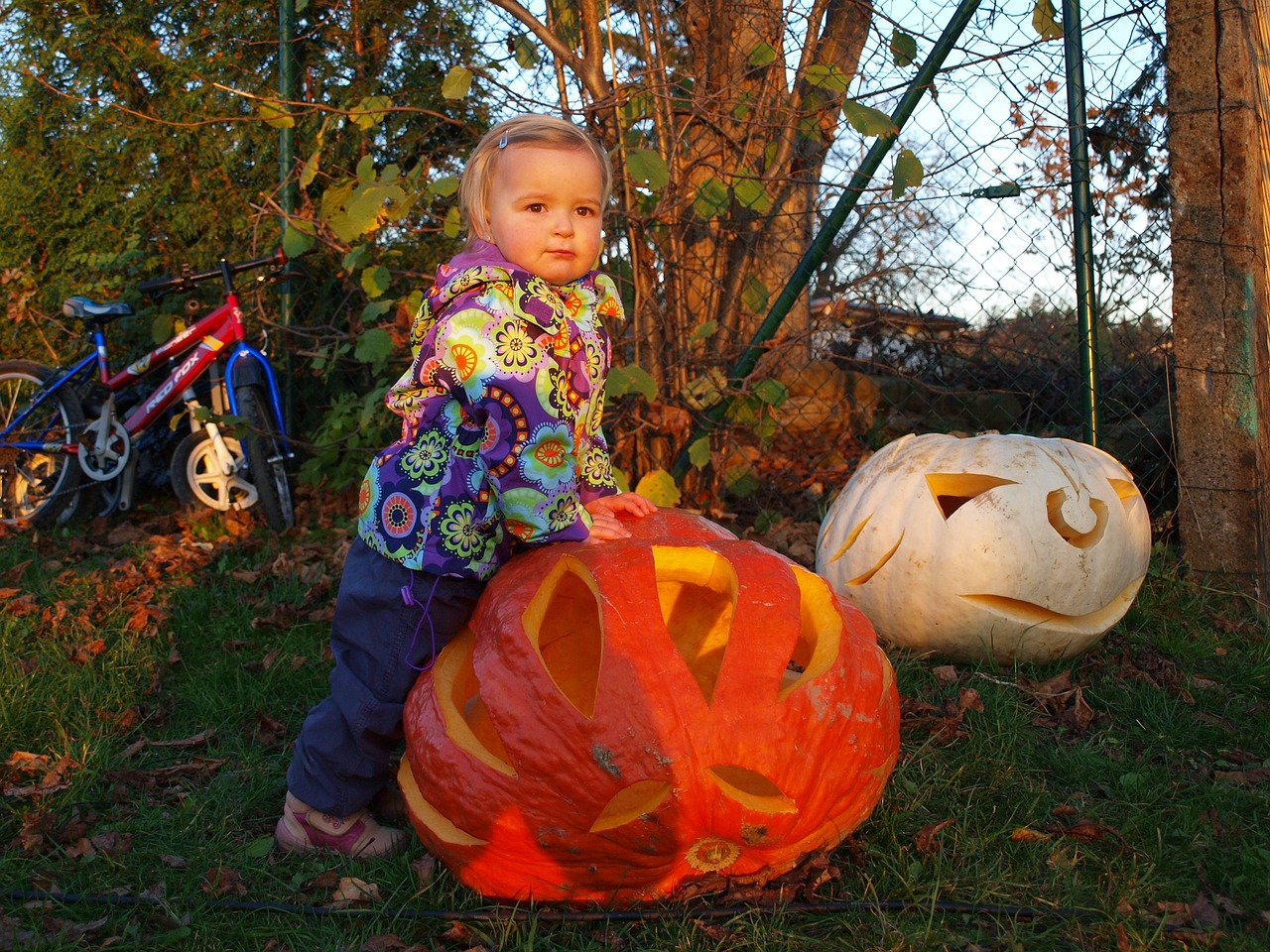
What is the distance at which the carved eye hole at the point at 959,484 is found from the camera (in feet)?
9.88

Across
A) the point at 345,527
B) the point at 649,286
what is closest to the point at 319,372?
the point at 345,527

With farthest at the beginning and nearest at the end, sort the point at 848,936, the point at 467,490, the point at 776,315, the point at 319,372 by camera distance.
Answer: the point at 319,372 < the point at 776,315 < the point at 467,490 < the point at 848,936

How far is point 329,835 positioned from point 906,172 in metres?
2.69

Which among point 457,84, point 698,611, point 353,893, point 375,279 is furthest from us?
point 375,279

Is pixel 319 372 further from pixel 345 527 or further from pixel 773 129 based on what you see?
pixel 773 129

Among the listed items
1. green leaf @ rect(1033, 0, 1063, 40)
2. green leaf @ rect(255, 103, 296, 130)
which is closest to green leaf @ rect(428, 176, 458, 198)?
green leaf @ rect(255, 103, 296, 130)

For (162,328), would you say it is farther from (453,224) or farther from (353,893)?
(353,893)

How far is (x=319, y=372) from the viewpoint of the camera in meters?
5.32

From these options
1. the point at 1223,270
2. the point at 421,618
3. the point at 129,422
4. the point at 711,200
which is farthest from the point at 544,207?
the point at 129,422

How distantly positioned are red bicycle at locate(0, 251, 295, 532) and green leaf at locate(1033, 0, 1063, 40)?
3.50 meters

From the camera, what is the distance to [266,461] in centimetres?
493

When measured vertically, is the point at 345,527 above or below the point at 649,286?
below

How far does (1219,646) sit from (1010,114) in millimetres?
2068

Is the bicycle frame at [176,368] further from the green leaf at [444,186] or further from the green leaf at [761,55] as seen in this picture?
the green leaf at [761,55]
